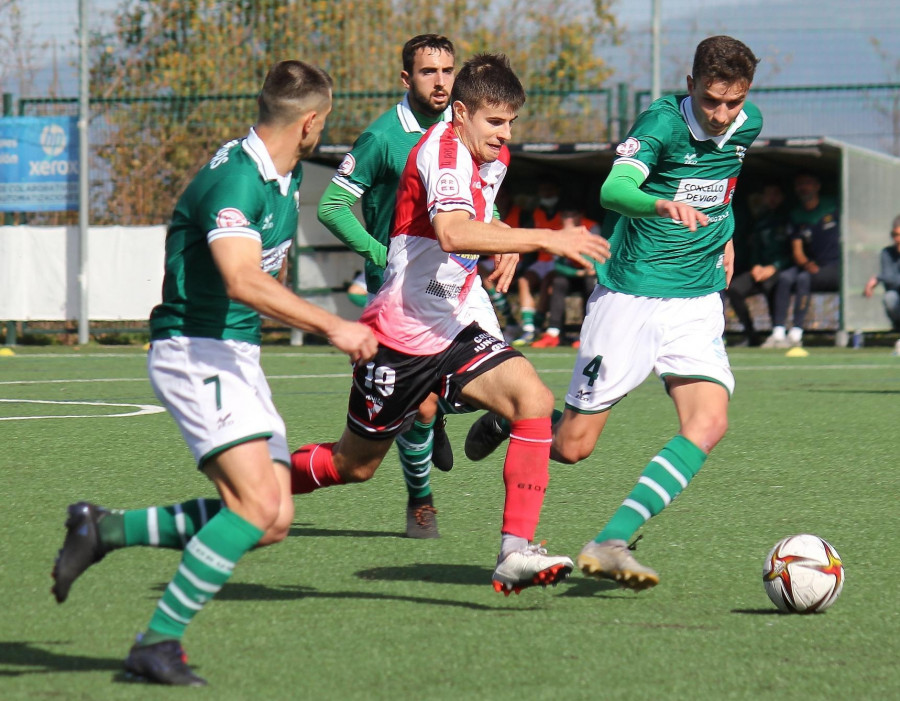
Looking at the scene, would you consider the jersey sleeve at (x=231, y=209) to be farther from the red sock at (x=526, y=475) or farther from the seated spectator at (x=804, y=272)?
the seated spectator at (x=804, y=272)

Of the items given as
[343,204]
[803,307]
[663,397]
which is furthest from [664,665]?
[803,307]

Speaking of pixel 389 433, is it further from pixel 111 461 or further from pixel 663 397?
pixel 663 397

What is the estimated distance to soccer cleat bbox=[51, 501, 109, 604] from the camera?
13.1ft

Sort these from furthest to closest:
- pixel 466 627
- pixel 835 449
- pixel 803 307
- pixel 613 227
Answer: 1. pixel 803 307
2. pixel 835 449
3. pixel 613 227
4. pixel 466 627

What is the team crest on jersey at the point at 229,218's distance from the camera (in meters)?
3.91

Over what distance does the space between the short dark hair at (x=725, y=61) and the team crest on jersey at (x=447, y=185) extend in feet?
3.45

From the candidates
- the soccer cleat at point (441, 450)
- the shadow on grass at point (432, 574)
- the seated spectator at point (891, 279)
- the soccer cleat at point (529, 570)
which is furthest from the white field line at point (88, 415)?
the seated spectator at point (891, 279)

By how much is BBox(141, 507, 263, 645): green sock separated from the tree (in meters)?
16.3

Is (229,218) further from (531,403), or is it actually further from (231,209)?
(531,403)

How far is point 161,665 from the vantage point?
3693 mm

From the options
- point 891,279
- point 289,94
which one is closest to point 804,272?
point 891,279

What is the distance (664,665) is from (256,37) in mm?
19186

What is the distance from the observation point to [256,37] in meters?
22.0

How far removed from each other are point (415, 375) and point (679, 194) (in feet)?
4.05
